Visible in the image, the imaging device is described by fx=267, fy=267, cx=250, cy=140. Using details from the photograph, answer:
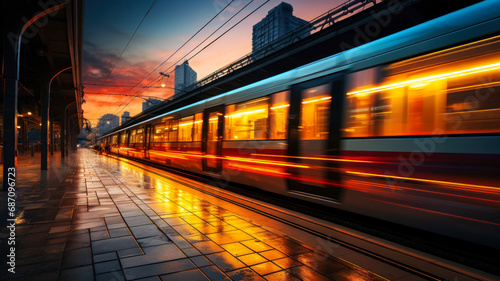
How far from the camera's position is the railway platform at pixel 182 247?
2838 mm

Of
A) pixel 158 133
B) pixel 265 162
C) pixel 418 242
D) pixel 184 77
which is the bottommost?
pixel 418 242

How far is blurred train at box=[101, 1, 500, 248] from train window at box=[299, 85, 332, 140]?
0.08 feet

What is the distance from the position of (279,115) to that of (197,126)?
5.16 metres

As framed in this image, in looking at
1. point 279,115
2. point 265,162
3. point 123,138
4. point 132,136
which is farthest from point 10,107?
point 123,138

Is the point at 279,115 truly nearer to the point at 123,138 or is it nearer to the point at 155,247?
the point at 155,247

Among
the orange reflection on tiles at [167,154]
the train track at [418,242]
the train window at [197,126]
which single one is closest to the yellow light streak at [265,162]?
the train track at [418,242]

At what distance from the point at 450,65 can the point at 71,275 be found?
17.6ft

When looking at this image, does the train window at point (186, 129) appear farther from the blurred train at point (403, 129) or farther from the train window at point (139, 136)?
the train window at point (139, 136)

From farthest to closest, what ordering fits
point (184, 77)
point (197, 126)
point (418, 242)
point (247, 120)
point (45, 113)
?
1. point (184, 77)
2. point (45, 113)
3. point (197, 126)
4. point (247, 120)
5. point (418, 242)

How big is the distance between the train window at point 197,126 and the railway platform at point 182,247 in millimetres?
5189

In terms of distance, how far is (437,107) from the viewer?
3.88 meters

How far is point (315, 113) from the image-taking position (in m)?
5.88

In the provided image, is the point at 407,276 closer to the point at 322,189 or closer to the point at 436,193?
the point at 436,193

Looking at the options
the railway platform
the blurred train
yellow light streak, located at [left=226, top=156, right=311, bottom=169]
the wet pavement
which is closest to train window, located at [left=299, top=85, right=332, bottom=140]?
the blurred train
